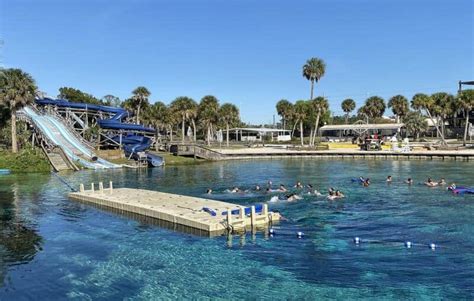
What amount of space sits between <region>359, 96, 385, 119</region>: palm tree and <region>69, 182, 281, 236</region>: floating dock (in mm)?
110291

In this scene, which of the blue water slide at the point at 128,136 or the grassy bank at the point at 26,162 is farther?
the blue water slide at the point at 128,136

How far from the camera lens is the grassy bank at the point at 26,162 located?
61.6 metres

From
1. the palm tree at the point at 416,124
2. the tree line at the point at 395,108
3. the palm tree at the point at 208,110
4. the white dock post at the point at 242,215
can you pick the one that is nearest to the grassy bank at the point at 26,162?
the palm tree at the point at 208,110

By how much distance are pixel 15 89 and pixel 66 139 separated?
33.6ft

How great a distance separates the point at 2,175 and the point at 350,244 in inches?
1953

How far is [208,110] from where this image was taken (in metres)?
100

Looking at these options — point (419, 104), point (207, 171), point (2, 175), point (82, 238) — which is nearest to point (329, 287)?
point (82, 238)

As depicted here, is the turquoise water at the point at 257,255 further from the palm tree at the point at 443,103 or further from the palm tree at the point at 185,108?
the palm tree at the point at 443,103

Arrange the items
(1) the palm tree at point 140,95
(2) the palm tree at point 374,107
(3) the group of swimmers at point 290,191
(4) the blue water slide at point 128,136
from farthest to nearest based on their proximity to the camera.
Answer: (2) the palm tree at point 374,107, (1) the palm tree at point 140,95, (4) the blue water slide at point 128,136, (3) the group of swimmers at point 290,191

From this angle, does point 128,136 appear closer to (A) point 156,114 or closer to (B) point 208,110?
(A) point 156,114

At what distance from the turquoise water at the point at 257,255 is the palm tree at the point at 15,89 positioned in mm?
31604

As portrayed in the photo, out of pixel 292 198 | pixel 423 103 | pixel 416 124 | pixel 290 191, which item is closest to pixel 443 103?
pixel 423 103

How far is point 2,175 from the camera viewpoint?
58.3m

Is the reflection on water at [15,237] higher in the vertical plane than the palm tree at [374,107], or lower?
lower
